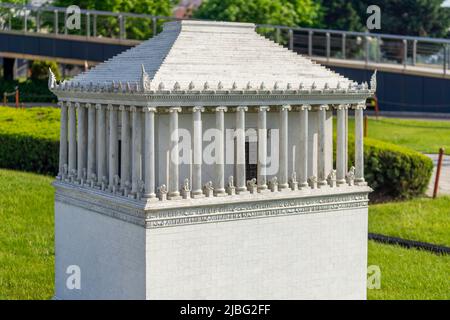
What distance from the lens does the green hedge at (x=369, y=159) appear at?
4291 centimetres

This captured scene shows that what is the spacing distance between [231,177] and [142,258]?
3.28m

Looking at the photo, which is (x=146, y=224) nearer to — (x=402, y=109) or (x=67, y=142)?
(x=67, y=142)

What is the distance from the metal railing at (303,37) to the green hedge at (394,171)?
16.8m

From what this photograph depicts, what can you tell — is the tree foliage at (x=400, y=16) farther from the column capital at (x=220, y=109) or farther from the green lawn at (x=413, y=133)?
the column capital at (x=220, y=109)

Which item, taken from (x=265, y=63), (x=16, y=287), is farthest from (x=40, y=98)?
(x=265, y=63)

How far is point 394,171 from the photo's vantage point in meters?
43.1

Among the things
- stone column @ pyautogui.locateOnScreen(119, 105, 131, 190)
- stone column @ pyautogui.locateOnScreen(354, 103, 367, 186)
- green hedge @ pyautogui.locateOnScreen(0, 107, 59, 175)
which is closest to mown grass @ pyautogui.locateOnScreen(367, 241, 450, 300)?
stone column @ pyautogui.locateOnScreen(354, 103, 367, 186)

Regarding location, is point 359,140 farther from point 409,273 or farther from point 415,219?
point 415,219

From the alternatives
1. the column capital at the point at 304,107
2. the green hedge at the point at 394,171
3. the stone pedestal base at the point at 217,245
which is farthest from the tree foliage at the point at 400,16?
the stone pedestal base at the point at 217,245

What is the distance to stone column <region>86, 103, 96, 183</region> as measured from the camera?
86.9 ft

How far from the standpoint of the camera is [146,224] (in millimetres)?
23500

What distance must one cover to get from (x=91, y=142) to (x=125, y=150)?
82.1 inches

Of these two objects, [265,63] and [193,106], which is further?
[265,63]

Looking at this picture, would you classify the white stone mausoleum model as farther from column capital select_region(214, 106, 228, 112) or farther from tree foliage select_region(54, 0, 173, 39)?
tree foliage select_region(54, 0, 173, 39)
